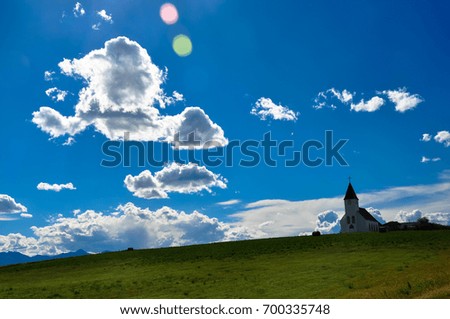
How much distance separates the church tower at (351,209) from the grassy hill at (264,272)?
56306mm

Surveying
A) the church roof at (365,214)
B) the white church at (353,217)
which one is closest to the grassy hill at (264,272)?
the white church at (353,217)

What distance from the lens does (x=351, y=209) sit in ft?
409

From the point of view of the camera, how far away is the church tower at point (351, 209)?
123938mm

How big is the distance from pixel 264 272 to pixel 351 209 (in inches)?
3521

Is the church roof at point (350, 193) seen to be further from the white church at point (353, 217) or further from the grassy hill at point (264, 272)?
the grassy hill at point (264, 272)

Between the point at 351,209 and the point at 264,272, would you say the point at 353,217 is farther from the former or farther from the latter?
the point at 264,272

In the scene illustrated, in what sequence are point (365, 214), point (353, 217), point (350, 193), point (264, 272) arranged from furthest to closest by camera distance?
point (365, 214), point (350, 193), point (353, 217), point (264, 272)

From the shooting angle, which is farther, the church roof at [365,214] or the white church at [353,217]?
the church roof at [365,214]

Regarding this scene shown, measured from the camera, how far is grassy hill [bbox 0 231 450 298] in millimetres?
28922

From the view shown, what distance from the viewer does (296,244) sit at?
225 feet

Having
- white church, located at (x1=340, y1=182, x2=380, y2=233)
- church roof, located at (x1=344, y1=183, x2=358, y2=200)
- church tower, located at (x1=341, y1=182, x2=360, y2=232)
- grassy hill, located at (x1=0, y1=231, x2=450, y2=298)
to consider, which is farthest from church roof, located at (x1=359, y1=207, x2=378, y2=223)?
grassy hill, located at (x1=0, y1=231, x2=450, y2=298)

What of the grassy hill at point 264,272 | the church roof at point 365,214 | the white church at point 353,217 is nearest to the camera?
the grassy hill at point 264,272

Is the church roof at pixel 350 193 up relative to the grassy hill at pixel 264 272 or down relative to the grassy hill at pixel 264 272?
up

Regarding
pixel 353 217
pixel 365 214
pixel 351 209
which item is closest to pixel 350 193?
pixel 351 209
